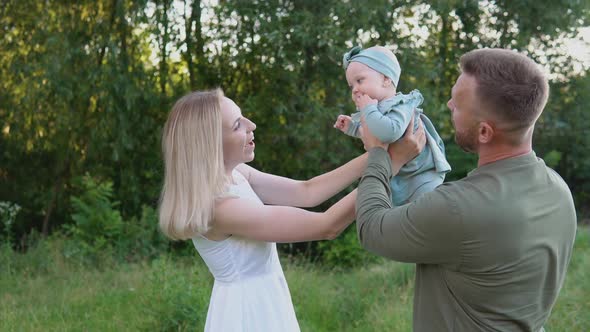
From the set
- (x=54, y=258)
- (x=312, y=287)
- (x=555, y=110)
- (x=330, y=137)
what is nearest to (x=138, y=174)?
(x=54, y=258)

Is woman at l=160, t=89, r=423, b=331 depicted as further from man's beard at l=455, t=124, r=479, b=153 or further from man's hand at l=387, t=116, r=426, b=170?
man's beard at l=455, t=124, r=479, b=153

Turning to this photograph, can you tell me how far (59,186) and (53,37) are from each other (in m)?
2.33

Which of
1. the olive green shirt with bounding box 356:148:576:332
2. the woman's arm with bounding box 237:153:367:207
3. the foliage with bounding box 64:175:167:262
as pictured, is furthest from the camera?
the foliage with bounding box 64:175:167:262

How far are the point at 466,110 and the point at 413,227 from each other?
370mm

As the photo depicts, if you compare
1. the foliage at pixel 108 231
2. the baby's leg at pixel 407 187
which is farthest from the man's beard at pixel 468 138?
the foliage at pixel 108 231

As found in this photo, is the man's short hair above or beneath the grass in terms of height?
above

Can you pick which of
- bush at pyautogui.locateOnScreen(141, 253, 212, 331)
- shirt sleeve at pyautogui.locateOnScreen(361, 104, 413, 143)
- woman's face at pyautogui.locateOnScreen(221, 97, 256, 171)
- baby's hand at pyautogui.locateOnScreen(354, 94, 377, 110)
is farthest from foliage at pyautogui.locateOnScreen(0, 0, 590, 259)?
shirt sleeve at pyautogui.locateOnScreen(361, 104, 413, 143)

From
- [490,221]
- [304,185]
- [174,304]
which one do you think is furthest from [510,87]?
[174,304]

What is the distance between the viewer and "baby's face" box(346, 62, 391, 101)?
2.40 metres

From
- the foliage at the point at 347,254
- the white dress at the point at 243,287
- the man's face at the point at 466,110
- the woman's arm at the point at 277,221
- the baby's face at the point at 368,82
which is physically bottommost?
the foliage at the point at 347,254

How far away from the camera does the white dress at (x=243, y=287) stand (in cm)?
262

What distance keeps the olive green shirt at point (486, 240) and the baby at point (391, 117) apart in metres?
0.32

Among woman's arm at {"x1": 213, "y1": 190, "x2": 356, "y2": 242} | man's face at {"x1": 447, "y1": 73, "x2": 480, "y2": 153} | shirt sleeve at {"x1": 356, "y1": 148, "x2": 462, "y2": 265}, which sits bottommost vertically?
woman's arm at {"x1": 213, "y1": 190, "x2": 356, "y2": 242}

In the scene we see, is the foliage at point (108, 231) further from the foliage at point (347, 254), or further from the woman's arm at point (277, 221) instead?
the woman's arm at point (277, 221)
